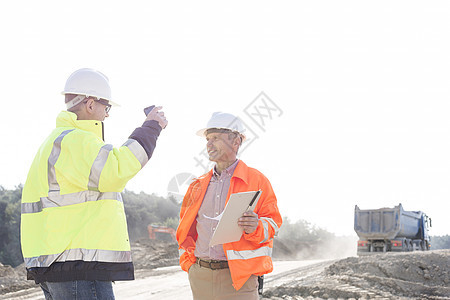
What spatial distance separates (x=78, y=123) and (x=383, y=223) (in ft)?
63.1

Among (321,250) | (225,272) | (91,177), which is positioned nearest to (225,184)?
(225,272)

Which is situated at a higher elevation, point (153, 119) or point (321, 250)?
point (153, 119)

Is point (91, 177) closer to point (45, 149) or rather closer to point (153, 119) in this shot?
point (45, 149)

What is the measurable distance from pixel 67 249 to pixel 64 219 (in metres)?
0.16

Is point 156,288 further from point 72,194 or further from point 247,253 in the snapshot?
point 72,194

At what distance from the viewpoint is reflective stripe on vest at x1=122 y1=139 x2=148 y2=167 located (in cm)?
247

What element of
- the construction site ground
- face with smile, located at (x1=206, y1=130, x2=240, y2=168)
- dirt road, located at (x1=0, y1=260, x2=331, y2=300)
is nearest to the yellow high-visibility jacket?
face with smile, located at (x1=206, y1=130, x2=240, y2=168)

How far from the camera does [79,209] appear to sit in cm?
241

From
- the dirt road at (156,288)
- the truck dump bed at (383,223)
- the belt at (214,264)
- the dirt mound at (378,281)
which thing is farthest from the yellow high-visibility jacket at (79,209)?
the truck dump bed at (383,223)

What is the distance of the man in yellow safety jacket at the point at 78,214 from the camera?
2359 millimetres

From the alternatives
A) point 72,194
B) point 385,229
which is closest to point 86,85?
point 72,194

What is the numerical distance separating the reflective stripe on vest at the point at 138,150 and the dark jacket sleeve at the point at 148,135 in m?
0.03

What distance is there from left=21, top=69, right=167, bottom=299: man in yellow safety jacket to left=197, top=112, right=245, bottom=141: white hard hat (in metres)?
1.39

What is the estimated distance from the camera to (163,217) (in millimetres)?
38938
